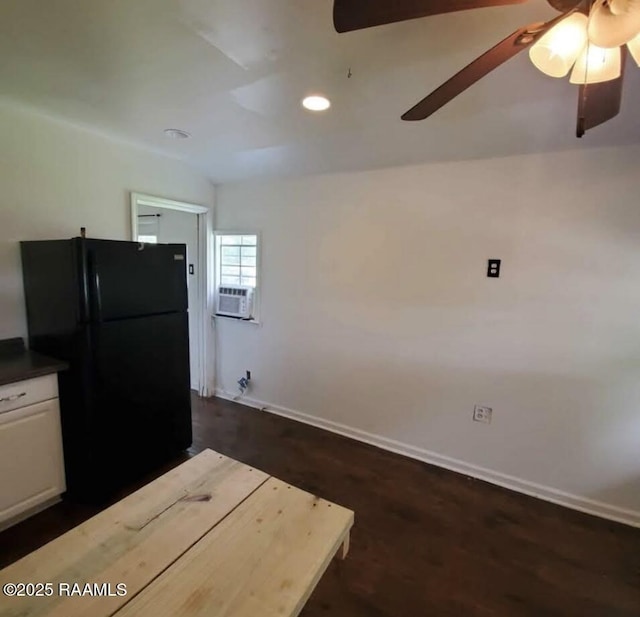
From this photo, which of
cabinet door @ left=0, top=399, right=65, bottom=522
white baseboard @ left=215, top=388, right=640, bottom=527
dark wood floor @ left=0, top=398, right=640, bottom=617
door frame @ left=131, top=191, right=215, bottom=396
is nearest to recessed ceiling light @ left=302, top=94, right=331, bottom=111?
door frame @ left=131, top=191, right=215, bottom=396

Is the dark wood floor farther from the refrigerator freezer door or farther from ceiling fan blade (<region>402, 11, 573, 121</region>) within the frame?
ceiling fan blade (<region>402, 11, 573, 121</region>)

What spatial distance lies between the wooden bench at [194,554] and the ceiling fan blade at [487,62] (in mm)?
1379

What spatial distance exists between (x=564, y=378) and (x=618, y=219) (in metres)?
1.00

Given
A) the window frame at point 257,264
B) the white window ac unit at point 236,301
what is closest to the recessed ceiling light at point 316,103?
the window frame at point 257,264

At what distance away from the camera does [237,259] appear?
3.45 meters

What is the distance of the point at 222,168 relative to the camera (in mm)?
3010

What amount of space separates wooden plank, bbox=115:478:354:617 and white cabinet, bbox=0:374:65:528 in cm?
147

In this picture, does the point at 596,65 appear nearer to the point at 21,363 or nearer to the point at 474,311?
the point at 474,311

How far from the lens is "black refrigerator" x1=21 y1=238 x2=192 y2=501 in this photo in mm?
1922

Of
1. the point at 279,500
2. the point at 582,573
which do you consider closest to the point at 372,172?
the point at 279,500

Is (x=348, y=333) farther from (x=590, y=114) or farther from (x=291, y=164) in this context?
(x=590, y=114)

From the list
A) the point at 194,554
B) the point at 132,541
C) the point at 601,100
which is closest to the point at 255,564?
the point at 194,554

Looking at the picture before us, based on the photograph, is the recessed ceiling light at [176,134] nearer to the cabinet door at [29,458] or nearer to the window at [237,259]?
the window at [237,259]

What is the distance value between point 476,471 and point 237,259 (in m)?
2.74
